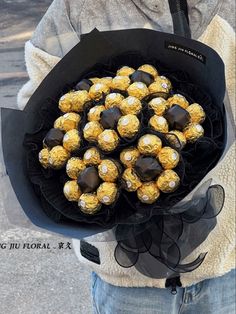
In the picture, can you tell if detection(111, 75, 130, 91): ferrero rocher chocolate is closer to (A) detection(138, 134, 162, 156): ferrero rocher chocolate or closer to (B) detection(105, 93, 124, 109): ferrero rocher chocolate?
(B) detection(105, 93, 124, 109): ferrero rocher chocolate

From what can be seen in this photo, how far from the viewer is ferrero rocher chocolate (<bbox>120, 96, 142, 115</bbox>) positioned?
1.06 meters

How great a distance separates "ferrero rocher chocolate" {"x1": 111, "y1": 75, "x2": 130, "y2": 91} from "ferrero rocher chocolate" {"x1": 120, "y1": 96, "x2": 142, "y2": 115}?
0.21ft

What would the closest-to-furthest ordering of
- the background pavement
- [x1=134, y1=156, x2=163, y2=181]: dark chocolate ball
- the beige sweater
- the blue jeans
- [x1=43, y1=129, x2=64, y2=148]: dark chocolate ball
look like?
[x1=134, y1=156, x2=163, y2=181]: dark chocolate ball
[x1=43, y1=129, x2=64, y2=148]: dark chocolate ball
the beige sweater
the blue jeans
the background pavement

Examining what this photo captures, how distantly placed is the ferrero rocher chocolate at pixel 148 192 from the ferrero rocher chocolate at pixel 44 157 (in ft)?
0.66

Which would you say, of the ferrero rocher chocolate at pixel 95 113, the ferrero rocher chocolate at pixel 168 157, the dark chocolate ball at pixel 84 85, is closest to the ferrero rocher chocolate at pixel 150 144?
the ferrero rocher chocolate at pixel 168 157

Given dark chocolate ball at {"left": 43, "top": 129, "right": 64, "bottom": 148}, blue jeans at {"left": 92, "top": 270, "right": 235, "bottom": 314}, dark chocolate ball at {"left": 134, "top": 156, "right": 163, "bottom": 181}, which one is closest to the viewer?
dark chocolate ball at {"left": 134, "top": 156, "right": 163, "bottom": 181}

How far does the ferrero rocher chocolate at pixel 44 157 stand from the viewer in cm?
112

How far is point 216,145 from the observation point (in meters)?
1.06

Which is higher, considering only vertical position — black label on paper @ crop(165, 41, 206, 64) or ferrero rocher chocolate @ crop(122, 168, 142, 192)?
black label on paper @ crop(165, 41, 206, 64)

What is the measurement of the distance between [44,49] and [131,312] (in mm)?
662

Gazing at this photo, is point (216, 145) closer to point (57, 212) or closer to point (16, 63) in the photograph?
point (57, 212)

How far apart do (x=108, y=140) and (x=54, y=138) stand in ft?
0.42

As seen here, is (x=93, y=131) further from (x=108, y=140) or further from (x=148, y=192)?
(x=148, y=192)

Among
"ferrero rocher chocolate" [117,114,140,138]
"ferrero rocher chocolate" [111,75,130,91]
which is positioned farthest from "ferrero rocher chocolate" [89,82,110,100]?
"ferrero rocher chocolate" [117,114,140,138]
